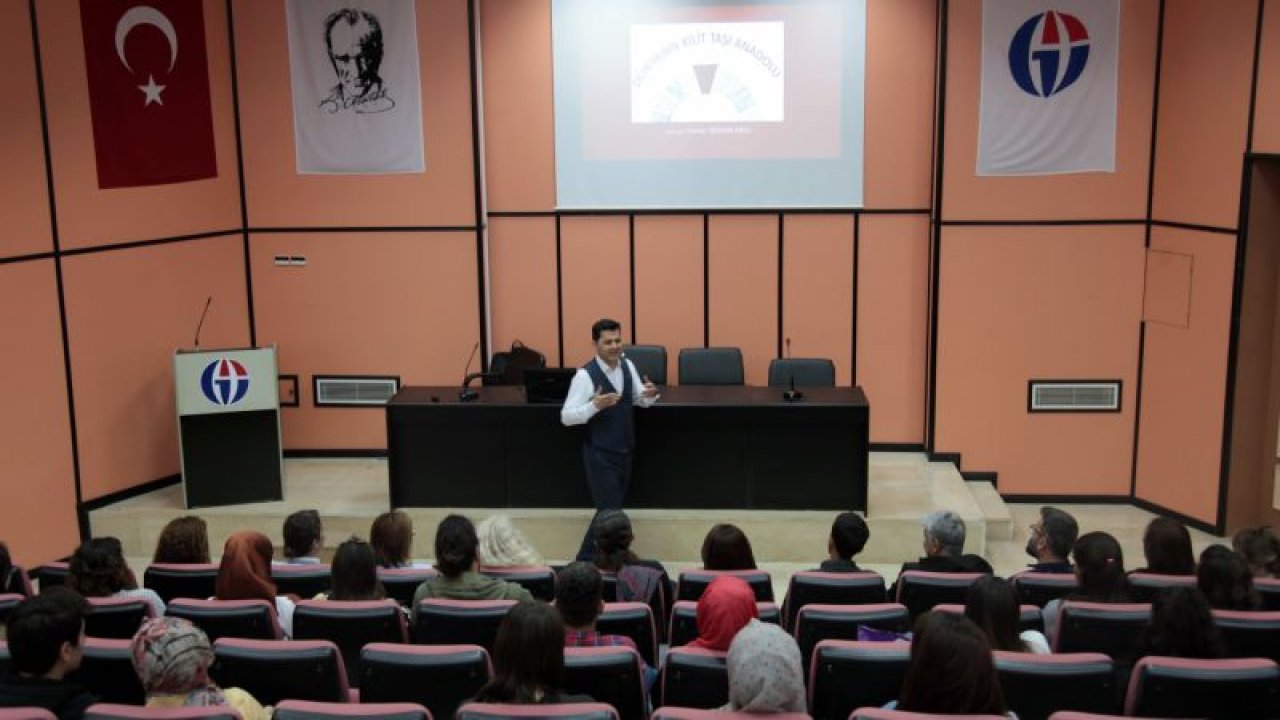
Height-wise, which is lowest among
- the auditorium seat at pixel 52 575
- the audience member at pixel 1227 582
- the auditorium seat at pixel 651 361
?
the auditorium seat at pixel 52 575

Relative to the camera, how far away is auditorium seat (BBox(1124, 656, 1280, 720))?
3715 mm

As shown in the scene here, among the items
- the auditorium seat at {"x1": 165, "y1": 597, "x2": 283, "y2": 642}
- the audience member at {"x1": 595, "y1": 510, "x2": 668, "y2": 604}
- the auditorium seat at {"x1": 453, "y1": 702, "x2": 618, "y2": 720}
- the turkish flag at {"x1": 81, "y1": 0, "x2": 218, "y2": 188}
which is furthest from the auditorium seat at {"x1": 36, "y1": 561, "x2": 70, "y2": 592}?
the turkish flag at {"x1": 81, "y1": 0, "x2": 218, "y2": 188}

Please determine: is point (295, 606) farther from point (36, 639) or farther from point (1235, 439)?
point (1235, 439)

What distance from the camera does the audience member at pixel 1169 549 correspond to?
5.07 metres

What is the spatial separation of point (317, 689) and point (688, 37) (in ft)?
21.5

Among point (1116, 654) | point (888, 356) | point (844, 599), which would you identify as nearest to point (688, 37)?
point (888, 356)

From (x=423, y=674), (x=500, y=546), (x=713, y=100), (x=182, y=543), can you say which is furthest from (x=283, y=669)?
(x=713, y=100)

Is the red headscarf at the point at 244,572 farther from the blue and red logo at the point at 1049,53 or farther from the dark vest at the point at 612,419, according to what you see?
the blue and red logo at the point at 1049,53

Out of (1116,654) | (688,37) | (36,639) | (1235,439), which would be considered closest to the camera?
(36,639)

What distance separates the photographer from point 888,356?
967cm

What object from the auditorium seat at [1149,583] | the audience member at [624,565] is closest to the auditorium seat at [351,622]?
the audience member at [624,565]

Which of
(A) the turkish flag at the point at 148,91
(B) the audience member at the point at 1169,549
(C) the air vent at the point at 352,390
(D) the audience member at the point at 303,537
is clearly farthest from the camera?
(C) the air vent at the point at 352,390

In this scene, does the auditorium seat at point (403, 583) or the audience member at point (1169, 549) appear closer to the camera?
the audience member at point (1169, 549)

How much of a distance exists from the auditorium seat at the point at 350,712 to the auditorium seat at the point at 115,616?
1.44 metres
